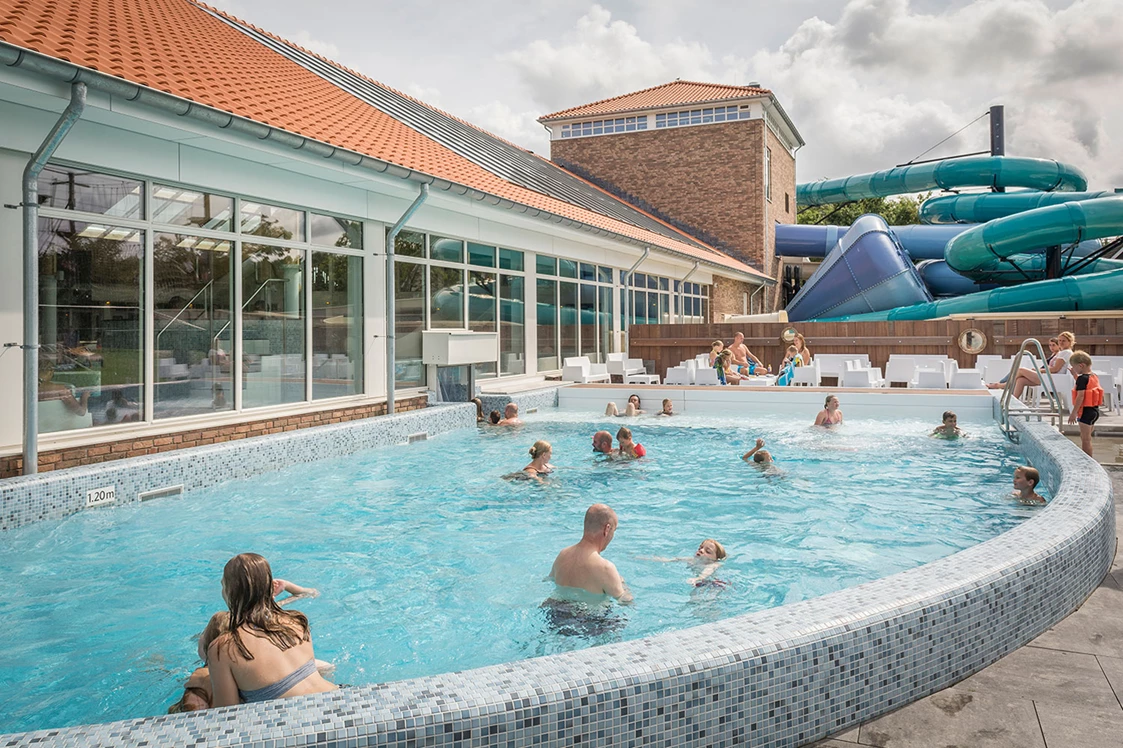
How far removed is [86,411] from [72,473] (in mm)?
938

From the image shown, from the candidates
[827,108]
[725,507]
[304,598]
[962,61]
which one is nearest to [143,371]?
[304,598]

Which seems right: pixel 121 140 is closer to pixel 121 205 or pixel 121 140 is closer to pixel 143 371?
pixel 121 205

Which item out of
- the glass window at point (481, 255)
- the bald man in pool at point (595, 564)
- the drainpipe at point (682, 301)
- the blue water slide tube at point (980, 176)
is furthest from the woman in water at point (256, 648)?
the blue water slide tube at point (980, 176)

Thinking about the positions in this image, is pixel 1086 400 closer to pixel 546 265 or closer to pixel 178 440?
pixel 178 440

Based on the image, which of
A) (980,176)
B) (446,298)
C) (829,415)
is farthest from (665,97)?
(829,415)

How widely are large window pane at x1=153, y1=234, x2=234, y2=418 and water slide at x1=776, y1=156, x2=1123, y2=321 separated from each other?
16.7 m

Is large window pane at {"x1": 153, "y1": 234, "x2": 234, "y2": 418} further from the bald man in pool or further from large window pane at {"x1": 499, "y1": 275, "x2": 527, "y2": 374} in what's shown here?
large window pane at {"x1": 499, "y1": 275, "x2": 527, "y2": 374}

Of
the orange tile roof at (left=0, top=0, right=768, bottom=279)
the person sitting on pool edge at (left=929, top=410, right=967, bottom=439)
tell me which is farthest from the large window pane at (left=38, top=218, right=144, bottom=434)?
the person sitting on pool edge at (left=929, top=410, right=967, bottom=439)

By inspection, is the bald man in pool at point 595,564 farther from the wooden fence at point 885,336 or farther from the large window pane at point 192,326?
the wooden fence at point 885,336

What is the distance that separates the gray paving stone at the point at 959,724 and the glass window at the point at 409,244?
9.22 m

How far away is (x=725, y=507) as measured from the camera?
6980 mm

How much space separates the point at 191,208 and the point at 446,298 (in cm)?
471

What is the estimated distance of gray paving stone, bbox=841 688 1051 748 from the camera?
259cm

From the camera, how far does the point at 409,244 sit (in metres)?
11.3
